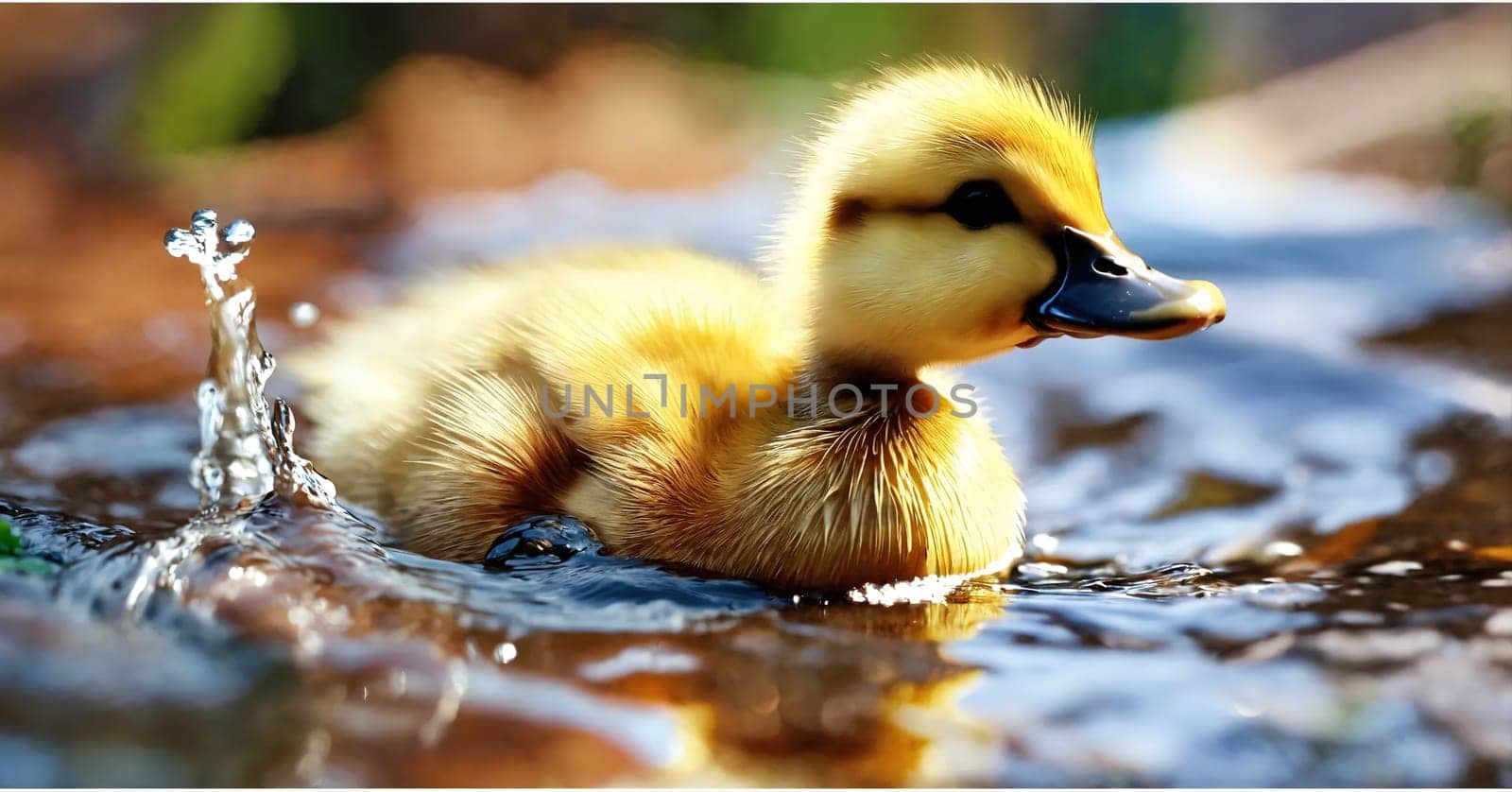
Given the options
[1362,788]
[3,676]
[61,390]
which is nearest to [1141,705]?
[1362,788]

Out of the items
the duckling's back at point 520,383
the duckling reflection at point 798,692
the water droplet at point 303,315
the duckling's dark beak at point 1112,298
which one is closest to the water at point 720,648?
the duckling reflection at point 798,692

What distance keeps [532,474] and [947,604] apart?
64cm

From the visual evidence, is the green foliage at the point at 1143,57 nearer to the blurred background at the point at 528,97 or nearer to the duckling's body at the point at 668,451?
the blurred background at the point at 528,97

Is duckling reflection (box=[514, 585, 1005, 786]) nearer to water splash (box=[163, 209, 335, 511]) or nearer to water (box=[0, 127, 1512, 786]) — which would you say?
water (box=[0, 127, 1512, 786])

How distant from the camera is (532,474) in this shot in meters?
2.02

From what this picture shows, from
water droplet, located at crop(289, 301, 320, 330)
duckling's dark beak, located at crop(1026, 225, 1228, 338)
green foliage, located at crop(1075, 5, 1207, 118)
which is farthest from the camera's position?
green foliage, located at crop(1075, 5, 1207, 118)

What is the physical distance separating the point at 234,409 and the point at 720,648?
2.85 ft

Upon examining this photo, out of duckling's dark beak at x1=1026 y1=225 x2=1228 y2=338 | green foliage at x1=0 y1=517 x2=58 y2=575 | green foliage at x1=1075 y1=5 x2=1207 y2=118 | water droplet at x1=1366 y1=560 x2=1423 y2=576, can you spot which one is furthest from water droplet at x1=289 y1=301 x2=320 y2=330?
green foliage at x1=1075 y1=5 x2=1207 y2=118

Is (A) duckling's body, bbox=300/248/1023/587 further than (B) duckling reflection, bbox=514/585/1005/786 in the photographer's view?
Yes

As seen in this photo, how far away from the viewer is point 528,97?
551cm

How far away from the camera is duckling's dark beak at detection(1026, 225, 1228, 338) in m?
1.82

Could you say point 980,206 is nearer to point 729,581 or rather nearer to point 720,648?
point 729,581

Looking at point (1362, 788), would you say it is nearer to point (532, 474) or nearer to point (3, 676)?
point (532, 474)

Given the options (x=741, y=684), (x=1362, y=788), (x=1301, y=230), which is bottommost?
(x=1362, y=788)
